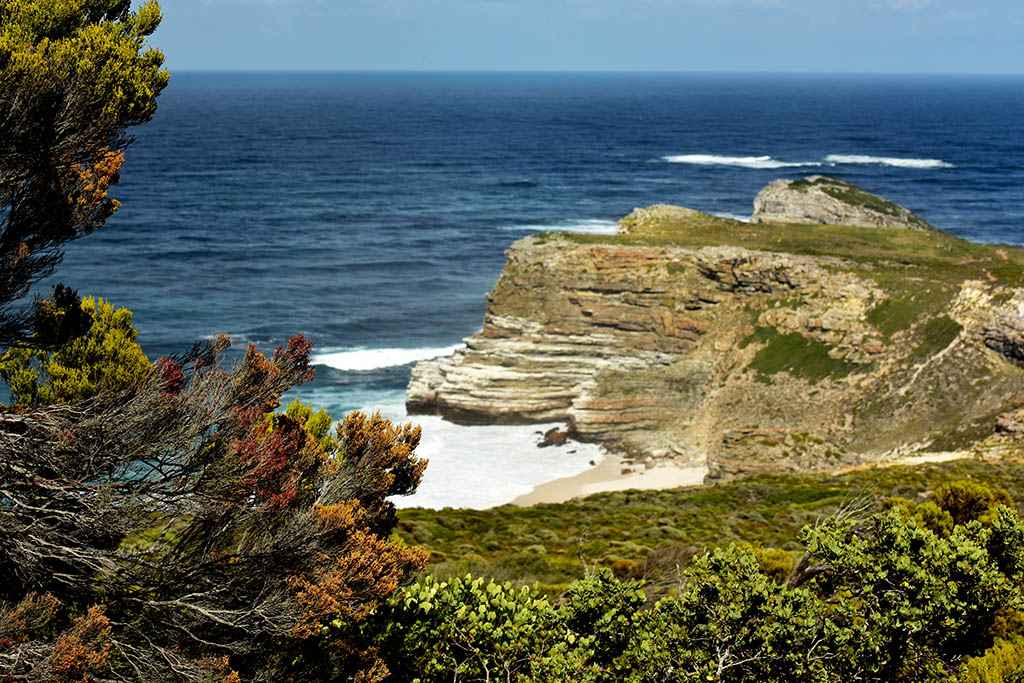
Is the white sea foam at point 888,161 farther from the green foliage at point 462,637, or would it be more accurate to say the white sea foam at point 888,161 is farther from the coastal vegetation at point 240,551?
the green foliage at point 462,637

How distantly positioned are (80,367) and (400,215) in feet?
297

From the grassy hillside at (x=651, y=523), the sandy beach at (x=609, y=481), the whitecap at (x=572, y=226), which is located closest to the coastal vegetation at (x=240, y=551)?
the grassy hillside at (x=651, y=523)

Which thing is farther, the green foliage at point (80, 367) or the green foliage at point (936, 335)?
the green foliage at point (936, 335)

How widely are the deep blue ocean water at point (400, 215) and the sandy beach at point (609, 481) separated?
1.26 meters

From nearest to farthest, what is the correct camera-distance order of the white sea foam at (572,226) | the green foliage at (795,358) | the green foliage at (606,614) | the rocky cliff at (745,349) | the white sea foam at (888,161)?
the green foliage at (606,614) < the rocky cliff at (745,349) < the green foliage at (795,358) < the white sea foam at (572,226) < the white sea foam at (888,161)

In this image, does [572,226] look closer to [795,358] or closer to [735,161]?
[795,358]

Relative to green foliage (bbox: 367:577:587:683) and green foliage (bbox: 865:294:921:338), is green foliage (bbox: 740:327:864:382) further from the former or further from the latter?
green foliage (bbox: 367:577:587:683)

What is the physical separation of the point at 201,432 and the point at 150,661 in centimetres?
249

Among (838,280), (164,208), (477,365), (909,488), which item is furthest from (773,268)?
(164,208)

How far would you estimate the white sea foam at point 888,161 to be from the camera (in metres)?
145

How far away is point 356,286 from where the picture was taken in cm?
7206

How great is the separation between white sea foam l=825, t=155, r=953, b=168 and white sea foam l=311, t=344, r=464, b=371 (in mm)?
115237

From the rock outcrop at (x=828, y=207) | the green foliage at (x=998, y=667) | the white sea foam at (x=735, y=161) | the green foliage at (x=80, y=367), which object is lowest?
the green foliage at (x=998, y=667)

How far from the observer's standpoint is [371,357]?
5666 centimetres
